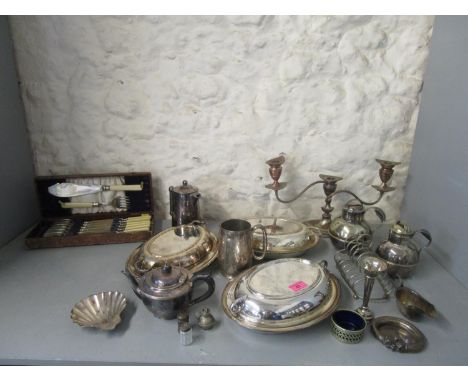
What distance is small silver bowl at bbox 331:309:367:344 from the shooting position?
0.70m

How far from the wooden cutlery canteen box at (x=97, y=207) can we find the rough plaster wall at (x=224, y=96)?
0.30ft

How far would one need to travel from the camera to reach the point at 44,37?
1.13 meters

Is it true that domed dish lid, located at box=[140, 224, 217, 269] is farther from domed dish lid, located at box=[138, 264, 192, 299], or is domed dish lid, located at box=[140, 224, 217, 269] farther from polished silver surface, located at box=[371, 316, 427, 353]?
polished silver surface, located at box=[371, 316, 427, 353]

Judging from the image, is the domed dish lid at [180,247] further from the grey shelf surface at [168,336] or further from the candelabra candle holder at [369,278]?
the candelabra candle holder at [369,278]

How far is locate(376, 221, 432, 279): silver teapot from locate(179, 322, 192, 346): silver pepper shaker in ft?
2.05

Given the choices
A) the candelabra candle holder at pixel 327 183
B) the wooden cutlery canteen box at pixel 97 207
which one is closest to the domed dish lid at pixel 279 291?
the candelabra candle holder at pixel 327 183

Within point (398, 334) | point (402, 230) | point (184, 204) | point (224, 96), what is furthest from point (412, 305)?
point (224, 96)

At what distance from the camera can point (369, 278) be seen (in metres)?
0.77

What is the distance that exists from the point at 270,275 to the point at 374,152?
0.76 meters

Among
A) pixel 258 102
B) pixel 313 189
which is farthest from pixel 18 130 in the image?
pixel 313 189

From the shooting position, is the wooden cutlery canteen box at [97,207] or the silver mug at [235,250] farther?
the wooden cutlery canteen box at [97,207]

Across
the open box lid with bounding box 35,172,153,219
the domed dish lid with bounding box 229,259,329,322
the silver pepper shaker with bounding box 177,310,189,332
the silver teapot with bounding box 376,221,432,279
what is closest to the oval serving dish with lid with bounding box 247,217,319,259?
the domed dish lid with bounding box 229,259,329,322

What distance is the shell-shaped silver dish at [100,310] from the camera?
0.75 m

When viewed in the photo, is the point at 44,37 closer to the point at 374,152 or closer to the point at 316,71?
the point at 316,71
